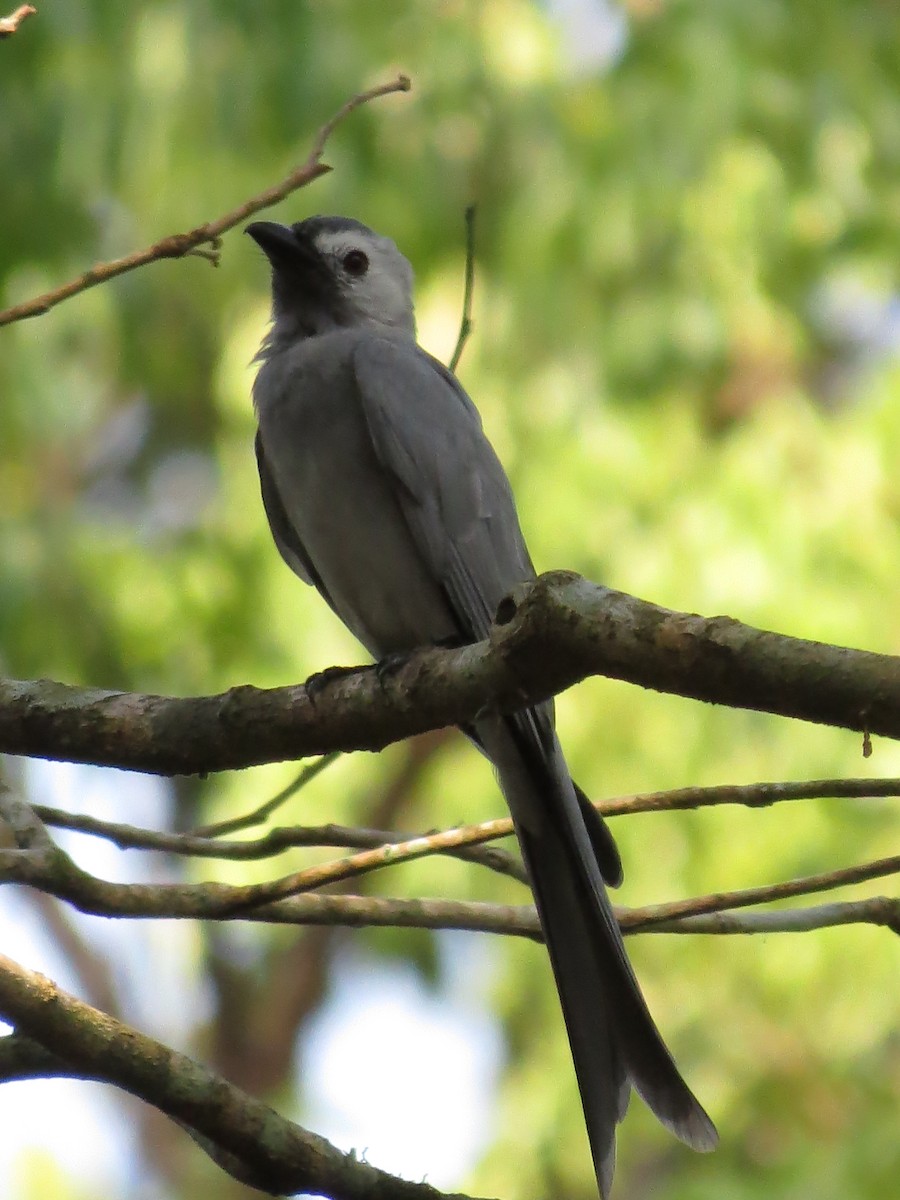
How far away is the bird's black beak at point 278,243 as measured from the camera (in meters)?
4.77

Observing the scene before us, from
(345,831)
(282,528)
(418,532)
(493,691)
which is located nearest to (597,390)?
(282,528)

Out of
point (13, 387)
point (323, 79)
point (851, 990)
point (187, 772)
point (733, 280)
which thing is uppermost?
point (733, 280)

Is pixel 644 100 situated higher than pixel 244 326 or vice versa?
pixel 644 100

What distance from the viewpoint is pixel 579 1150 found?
6.98 metres

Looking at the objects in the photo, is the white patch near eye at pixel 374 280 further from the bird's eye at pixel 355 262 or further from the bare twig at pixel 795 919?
the bare twig at pixel 795 919

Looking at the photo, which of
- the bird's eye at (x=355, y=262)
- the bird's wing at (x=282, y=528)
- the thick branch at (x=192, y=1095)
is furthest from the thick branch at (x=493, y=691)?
the bird's eye at (x=355, y=262)

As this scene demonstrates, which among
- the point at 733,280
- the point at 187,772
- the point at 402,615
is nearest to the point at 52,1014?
the point at 187,772

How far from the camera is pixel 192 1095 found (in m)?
2.62

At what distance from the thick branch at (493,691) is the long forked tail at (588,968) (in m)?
0.57

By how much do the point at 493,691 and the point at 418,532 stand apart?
1.56 meters

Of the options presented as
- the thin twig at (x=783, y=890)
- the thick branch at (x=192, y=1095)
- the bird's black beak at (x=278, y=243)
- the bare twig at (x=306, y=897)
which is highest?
the bird's black beak at (x=278, y=243)

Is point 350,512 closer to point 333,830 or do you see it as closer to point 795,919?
point 333,830

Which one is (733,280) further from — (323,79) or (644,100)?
(323,79)

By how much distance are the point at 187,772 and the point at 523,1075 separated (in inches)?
214
